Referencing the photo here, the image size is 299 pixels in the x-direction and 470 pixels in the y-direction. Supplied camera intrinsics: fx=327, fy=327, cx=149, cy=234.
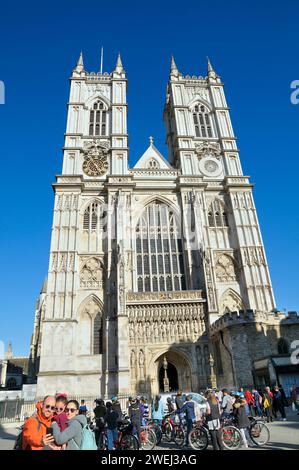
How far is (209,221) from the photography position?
3028cm

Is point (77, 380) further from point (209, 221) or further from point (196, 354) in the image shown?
point (209, 221)

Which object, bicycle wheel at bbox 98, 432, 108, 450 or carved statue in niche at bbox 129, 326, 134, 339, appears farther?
carved statue in niche at bbox 129, 326, 134, 339

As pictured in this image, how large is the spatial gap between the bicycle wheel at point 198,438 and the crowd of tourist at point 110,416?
0.68ft

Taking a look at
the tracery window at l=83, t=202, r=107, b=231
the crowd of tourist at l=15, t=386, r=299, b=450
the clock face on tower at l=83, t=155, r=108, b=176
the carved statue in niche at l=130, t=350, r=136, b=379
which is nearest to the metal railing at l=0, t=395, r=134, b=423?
the carved statue in niche at l=130, t=350, r=136, b=379

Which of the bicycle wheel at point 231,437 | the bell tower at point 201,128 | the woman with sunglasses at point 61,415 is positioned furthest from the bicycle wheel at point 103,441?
the bell tower at point 201,128

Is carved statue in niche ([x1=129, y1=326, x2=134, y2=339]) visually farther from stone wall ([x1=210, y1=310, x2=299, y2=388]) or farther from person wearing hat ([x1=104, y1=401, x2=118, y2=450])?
person wearing hat ([x1=104, y1=401, x2=118, y2=450])

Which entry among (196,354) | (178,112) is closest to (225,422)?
(196,354)

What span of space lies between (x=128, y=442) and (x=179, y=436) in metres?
2.34

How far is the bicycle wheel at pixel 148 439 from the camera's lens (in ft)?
30.8

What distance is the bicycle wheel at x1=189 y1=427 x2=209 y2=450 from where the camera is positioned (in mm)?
8352

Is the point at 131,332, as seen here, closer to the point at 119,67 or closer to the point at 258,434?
the point at 258,434

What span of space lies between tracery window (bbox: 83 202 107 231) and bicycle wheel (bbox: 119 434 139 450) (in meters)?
21.5

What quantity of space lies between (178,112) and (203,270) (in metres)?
18.6

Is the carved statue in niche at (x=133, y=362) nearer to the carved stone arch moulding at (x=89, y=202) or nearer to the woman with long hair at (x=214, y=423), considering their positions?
the carved stone arch moulding at (x=89, y=202)
